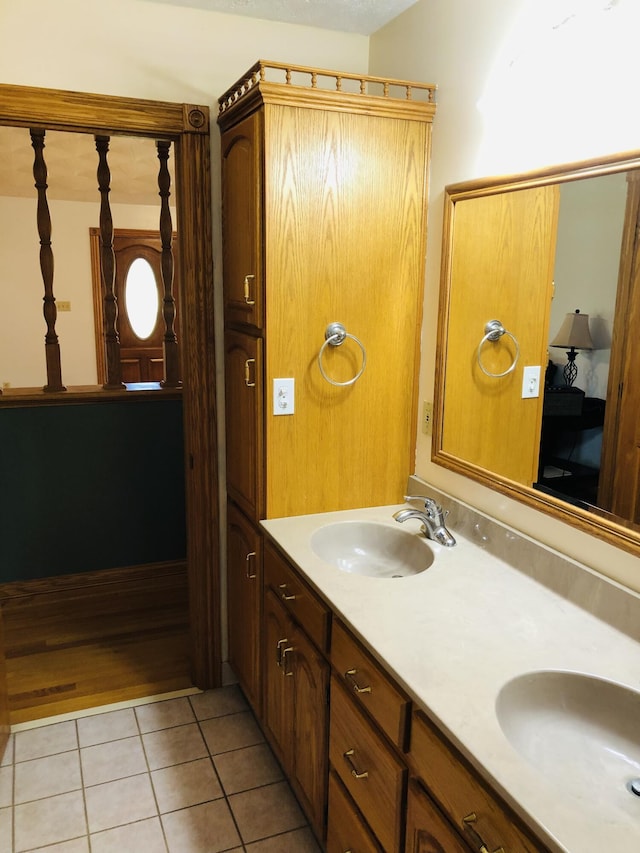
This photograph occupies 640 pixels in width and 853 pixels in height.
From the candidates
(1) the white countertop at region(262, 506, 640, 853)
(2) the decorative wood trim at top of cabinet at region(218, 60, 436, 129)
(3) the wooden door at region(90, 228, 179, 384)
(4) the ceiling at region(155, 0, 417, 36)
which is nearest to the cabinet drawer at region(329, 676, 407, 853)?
(1) the white countertop at region(262, 506, 640, 853)

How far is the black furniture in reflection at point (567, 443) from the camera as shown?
5.17ft

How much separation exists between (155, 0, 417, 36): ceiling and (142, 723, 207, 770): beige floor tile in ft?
8.13

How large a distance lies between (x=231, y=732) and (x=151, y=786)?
0.35 m

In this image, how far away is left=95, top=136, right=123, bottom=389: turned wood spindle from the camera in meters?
3.36

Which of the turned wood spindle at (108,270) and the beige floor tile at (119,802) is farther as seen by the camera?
the turned wood spindle at (108,270)

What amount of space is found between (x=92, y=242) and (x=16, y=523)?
4093 millimetres

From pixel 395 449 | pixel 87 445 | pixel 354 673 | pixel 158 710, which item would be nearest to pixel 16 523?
pixel 87 445

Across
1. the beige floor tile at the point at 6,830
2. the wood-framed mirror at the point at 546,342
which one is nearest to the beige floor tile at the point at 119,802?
the beige floor tile at the point at 6,830

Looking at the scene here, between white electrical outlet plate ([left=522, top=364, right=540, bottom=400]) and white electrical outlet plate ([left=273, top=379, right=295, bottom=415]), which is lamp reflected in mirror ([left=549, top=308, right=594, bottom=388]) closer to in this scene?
white electrical outlet plate ([left=522, top=364, right=540, bottom=400])

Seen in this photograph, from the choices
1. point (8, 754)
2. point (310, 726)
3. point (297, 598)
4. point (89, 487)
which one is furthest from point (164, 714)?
point (89, 487)

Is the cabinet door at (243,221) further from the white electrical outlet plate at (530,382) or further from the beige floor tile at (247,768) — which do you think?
the beige floor tile at (247,768)

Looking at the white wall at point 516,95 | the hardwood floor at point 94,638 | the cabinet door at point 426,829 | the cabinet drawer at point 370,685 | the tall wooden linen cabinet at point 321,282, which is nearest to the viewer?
the cabinet door at point 426,829

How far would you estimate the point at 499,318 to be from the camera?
1.88 metres

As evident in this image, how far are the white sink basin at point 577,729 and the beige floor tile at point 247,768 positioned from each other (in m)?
1.28
